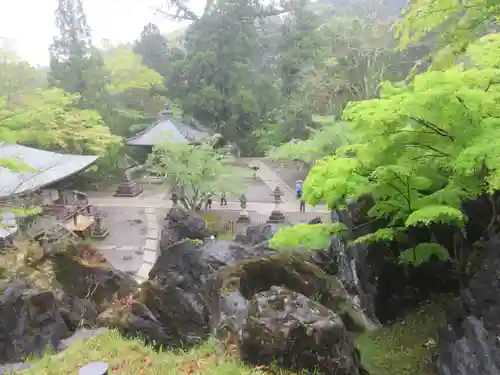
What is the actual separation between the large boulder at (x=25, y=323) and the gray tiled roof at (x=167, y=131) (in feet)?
61.9

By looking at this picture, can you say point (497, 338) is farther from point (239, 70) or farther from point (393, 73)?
point (239, 70)

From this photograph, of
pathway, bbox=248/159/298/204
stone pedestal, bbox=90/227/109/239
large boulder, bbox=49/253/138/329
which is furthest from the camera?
pathway, bbox=248/159/298/204

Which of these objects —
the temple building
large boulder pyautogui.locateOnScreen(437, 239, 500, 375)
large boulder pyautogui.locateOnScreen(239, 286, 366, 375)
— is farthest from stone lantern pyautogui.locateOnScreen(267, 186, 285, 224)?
large boulder pyautogui.locateOnScreen(239, 286, 366, 375)

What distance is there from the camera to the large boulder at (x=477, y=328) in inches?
227

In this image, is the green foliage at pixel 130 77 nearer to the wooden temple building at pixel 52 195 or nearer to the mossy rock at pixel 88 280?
the wooden temple building at pixel 52 195

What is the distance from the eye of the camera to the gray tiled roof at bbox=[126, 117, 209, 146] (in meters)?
28.2

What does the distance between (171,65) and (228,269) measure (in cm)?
3091

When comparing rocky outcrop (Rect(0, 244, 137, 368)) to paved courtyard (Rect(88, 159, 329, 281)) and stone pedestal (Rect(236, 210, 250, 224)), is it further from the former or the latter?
stone pedestal (Rect(236, 210, 250, 224))

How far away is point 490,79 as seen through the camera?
627cm

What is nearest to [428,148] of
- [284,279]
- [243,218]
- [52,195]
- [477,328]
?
[477,328]

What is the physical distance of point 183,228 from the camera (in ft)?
48.6

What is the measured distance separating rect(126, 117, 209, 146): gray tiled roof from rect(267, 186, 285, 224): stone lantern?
676 cm

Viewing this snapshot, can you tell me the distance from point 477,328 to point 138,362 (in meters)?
4.40

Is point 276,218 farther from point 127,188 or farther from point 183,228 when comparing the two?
point 127,188
